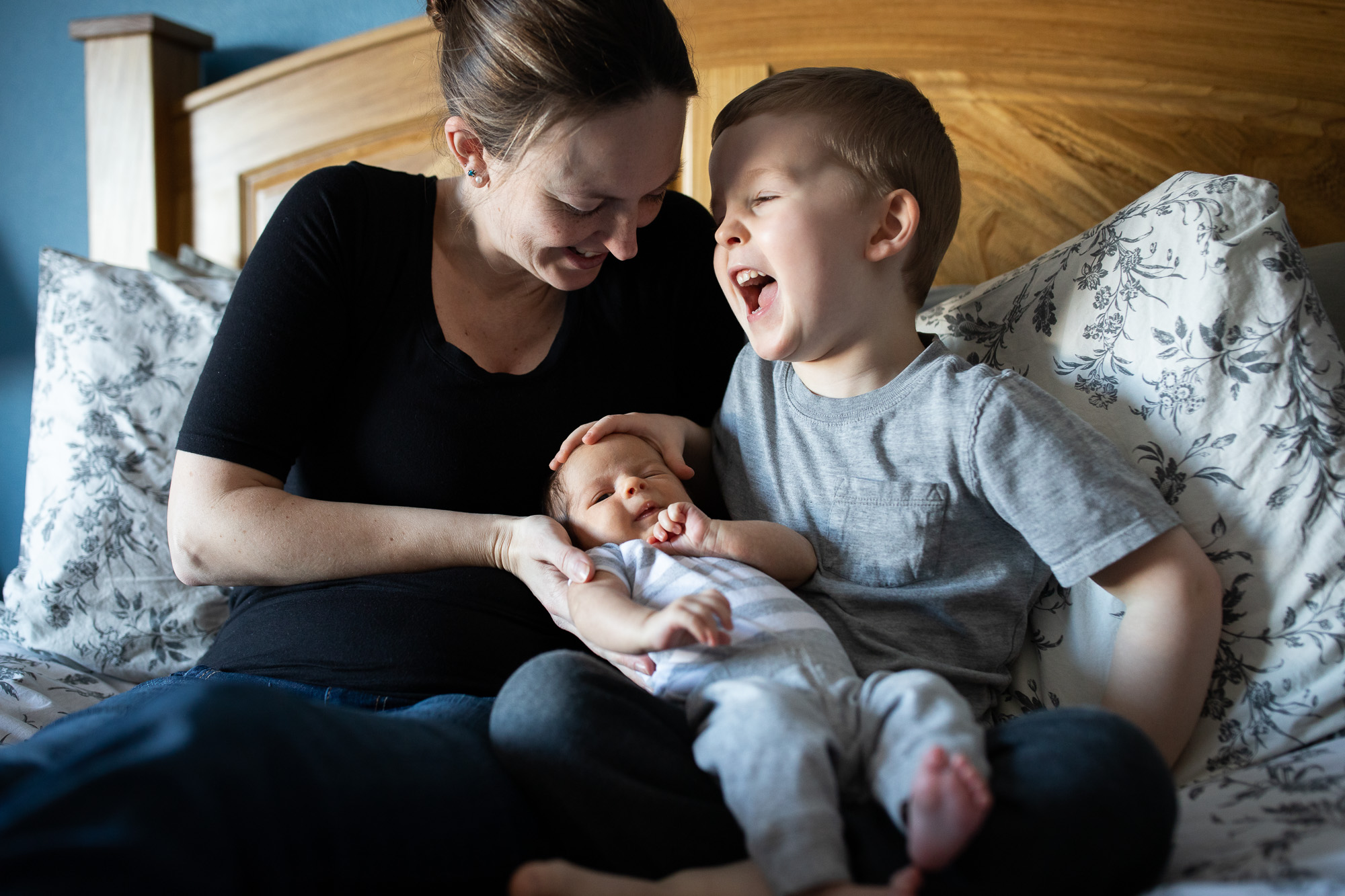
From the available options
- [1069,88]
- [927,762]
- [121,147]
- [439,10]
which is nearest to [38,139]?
[121,147]

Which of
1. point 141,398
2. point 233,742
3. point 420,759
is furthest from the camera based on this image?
point 141,398

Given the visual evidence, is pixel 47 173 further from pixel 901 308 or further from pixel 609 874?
pixel 609 874

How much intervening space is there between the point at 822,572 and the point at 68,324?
1327 mm

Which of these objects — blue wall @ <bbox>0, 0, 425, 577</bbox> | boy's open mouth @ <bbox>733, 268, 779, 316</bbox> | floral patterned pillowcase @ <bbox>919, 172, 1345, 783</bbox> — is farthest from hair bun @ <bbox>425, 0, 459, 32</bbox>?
blue wall @ <bbox>0, 0, 425, 577</bbox>

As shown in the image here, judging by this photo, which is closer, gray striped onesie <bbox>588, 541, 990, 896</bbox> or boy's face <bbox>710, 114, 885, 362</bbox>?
gray striped onesie <bbox>588, 541, 990, 896</bbox>

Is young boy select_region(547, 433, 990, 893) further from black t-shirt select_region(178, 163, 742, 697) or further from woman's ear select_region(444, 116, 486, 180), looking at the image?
woman's ear select_region(444, 116, 486, 180)

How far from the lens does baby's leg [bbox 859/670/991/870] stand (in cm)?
63

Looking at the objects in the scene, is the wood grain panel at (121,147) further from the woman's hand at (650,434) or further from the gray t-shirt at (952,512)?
the gray t-shirt at (952,512)

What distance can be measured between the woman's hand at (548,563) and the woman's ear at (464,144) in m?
0.44

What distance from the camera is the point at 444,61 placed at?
1.09 metres

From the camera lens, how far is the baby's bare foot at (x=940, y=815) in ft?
2.07

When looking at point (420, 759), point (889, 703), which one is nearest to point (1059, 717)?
point (889, 703)

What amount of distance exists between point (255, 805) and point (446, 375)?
0.63 meters

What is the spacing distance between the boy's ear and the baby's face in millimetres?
351
